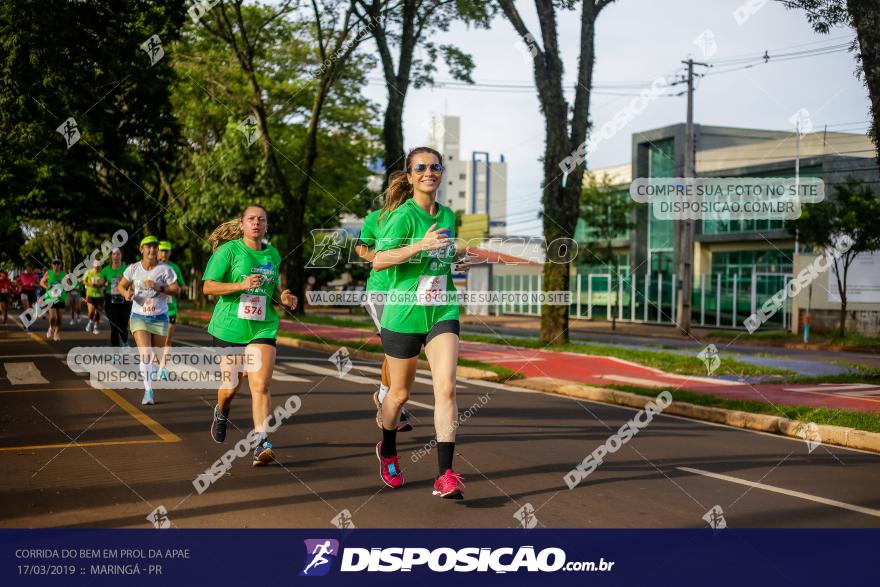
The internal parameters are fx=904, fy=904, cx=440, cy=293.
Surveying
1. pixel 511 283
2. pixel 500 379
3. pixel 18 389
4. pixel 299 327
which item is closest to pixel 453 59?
pixel 299 327

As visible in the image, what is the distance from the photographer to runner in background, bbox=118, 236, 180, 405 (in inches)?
411

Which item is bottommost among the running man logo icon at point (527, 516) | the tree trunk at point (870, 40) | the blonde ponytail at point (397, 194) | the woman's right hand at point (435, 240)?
the running man logo icon at point (527, 516)

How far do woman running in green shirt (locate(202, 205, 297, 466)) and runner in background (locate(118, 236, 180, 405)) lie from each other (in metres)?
3.26

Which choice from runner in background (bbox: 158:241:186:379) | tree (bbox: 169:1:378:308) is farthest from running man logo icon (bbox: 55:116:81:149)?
tree (bbox: 169:1:378:308)

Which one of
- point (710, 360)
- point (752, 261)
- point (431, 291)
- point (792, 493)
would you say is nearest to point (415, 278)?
point (431, 291)

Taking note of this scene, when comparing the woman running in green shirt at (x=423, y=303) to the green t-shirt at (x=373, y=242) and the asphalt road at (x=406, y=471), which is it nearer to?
the asphalt road at (x=406, y=471)

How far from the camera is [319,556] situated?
4.46m

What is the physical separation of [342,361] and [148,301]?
705 centimetres

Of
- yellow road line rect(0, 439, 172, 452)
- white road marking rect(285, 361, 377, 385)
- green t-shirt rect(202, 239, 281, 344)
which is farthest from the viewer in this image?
white road marking rect(285, 361, 377, 385)

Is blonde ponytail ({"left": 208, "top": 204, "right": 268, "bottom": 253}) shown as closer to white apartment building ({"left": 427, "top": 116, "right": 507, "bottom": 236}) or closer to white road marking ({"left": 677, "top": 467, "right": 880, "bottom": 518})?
white road marking ({"left": 677, "top": 467, "right": 880, "bottom": 518})

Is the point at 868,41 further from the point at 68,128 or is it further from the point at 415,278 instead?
the point at 68,128

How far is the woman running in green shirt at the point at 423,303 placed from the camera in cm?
577

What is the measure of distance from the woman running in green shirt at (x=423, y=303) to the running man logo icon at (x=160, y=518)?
152cm

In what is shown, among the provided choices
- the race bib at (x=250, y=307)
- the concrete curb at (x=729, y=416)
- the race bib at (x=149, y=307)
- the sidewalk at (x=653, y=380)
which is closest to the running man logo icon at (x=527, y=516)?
the race bib at (x=250, y=307)
